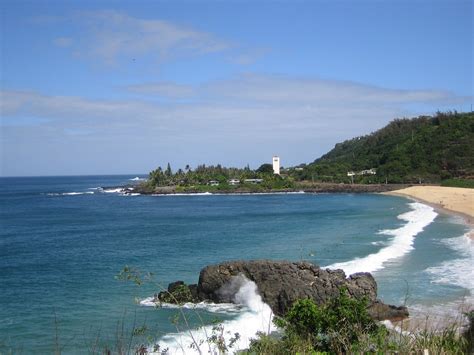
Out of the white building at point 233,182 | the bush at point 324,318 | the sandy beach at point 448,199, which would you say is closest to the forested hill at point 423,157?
the sandy beach at point 448,199

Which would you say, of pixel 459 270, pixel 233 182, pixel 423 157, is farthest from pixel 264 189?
pixel 459 270

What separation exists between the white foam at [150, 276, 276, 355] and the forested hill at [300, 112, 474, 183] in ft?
287

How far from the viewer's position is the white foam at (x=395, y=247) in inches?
998

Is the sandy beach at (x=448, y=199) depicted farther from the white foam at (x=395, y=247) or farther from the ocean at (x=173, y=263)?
the white foam at (x=395, y=247)

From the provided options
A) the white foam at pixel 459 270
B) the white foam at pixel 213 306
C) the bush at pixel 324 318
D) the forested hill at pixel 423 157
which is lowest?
the white foam at pixel 213 306

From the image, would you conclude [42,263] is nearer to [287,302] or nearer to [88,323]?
[88,323]

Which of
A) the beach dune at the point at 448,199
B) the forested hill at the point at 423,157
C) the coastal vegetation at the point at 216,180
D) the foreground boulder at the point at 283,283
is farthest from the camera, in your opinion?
the coastal vegetation at the point at 216,180

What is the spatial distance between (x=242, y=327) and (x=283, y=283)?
2924 millimetres

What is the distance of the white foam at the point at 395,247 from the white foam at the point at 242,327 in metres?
6.77

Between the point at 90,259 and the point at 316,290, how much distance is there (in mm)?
16695

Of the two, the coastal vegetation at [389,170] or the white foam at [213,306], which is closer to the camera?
the white foam at [213,306]

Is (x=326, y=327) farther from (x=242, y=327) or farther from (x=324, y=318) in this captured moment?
(x=242, y=327)

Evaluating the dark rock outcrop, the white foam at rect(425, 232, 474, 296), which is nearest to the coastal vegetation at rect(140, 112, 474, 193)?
the white foam at rect(425, 232, 474, 296)

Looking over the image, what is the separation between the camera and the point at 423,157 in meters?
112
